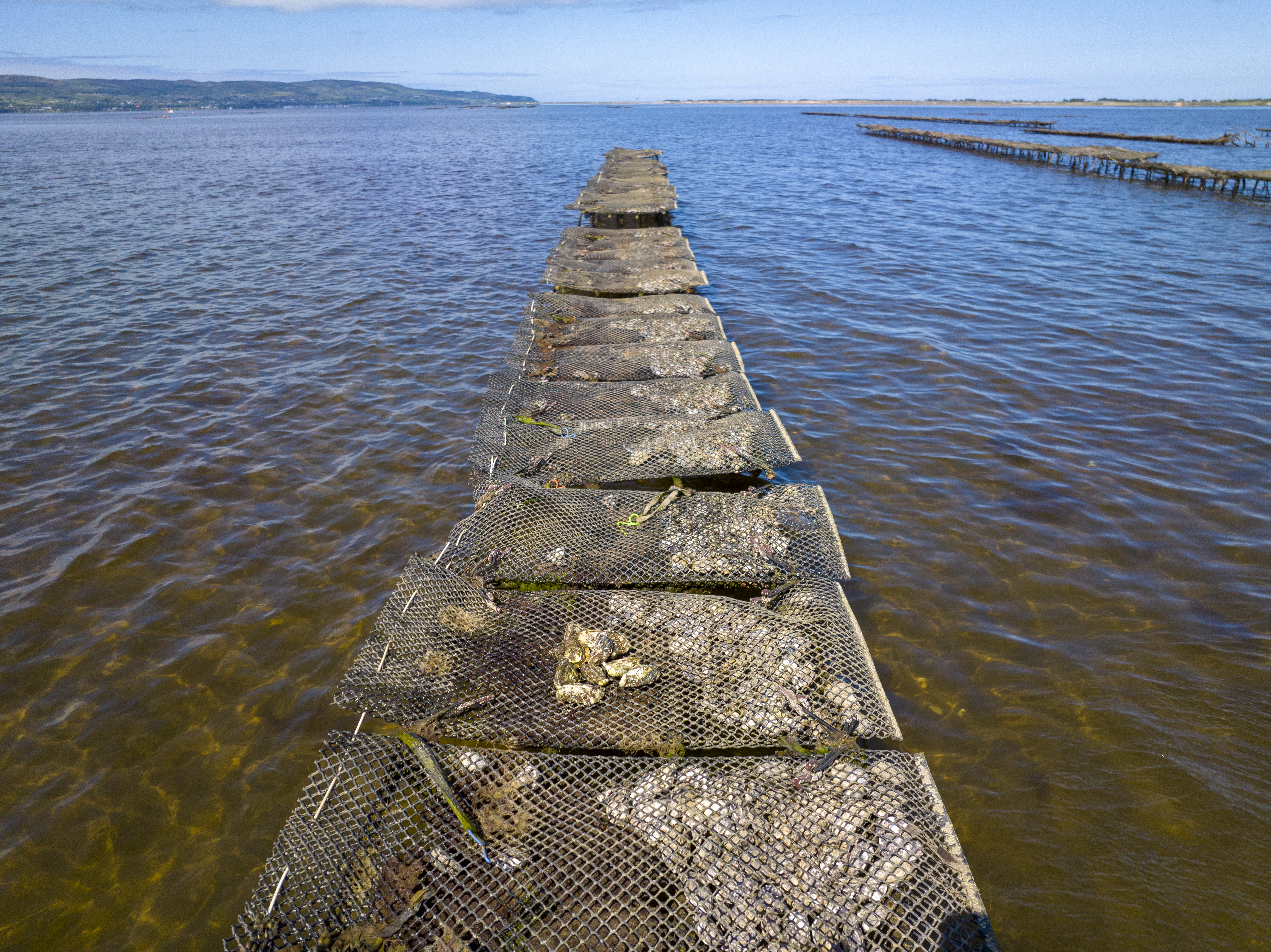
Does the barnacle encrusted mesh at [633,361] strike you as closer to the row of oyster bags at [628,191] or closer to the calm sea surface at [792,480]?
the calm sea surface at [792,480]

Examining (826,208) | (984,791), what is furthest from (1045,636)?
(826,208)

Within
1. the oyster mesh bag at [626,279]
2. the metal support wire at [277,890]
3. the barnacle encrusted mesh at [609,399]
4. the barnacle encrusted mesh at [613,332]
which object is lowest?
the metal support wire at [277,890]

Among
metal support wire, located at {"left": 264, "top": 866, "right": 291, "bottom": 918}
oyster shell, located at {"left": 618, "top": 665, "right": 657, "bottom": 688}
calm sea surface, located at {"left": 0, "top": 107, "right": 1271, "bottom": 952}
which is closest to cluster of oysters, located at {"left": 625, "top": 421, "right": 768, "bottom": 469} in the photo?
calm sea surface, located at {"left": 0, "top": 107, "right": 1271, "bottom": 952}

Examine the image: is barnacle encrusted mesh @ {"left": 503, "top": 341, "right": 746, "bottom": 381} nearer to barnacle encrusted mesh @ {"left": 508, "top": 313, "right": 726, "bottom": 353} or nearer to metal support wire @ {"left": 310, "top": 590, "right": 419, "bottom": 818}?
barnacle encrusted mesh @ {"left": 508, "top": 313, "right": 726, "bottom": 353}

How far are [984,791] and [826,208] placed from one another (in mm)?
28352

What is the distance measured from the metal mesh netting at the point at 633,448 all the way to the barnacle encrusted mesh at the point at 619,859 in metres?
4.10

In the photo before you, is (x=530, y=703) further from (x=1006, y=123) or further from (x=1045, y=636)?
(x=1006, y=123)

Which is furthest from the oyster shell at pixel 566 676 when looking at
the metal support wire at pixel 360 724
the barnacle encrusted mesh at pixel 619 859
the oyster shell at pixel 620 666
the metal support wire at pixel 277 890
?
the metal support wire at pixel 277 890

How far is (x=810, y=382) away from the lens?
11.9 m

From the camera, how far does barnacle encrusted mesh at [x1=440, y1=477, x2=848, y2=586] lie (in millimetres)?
6445

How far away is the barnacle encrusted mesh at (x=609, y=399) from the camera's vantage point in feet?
31.3

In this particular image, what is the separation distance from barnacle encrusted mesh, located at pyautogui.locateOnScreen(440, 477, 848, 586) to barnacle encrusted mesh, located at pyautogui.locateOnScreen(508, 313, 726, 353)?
513 cm

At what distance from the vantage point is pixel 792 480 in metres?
8.83

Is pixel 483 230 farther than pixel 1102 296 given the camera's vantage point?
Yes
